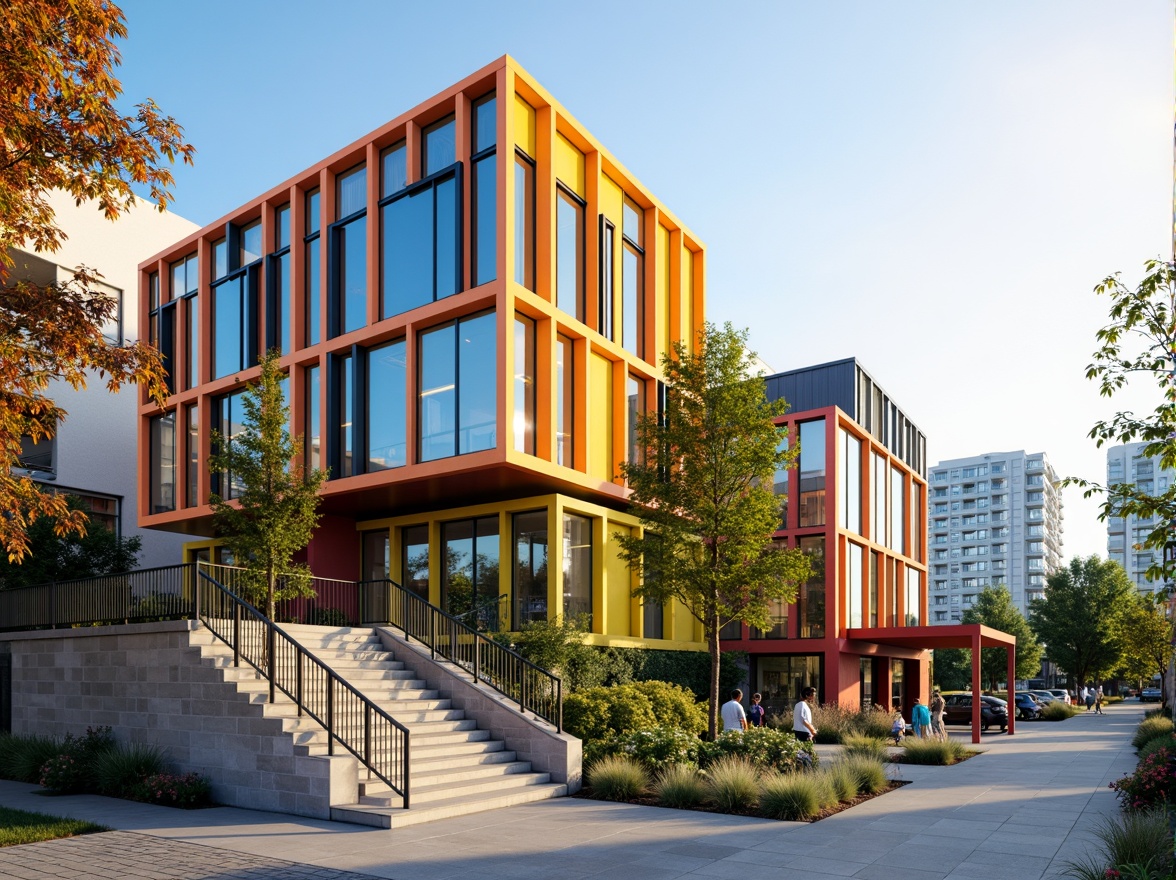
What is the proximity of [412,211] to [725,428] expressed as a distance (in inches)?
364

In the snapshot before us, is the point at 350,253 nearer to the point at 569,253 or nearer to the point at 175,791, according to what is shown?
the point at 569,253

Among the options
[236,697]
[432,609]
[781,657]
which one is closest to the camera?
[236,697]

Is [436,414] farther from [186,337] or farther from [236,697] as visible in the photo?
[186,337]

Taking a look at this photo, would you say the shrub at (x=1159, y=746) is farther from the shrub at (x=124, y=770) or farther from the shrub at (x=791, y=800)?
the shrub at (x=124, y=770)

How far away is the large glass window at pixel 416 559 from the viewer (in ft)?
84.8

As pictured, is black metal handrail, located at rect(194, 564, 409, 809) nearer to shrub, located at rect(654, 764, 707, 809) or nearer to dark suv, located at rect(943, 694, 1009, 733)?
shrub, located at rect(654, 764, 707, 809)

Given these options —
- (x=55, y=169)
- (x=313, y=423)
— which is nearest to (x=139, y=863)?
A: (x=55, y=169)

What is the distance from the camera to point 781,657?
34.9m

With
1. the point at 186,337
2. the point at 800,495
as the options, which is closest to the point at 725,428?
the point at 800,495

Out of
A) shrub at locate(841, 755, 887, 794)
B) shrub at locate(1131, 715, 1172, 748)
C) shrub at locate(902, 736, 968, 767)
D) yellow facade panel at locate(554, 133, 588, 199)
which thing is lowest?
shrub at locate(1131, 715, 1172, 748)

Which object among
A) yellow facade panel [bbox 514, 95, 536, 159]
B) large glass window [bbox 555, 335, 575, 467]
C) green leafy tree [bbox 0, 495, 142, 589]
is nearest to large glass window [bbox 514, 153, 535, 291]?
yellow facade panel [bbox 514, 95, 536, 159]

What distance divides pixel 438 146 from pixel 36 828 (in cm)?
1715

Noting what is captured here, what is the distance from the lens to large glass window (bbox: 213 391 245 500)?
27.7 meters

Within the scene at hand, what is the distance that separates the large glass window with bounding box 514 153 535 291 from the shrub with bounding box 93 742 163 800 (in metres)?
12.0
